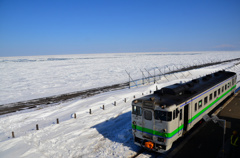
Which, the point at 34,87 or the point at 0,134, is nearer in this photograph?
the point at 0,134

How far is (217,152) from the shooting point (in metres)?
10.3

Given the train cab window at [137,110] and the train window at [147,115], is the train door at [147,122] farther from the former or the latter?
the train cab window at [137,110]

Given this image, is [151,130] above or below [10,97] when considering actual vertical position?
above

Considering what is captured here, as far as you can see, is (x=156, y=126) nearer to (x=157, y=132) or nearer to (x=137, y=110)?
(x=157, y=132)

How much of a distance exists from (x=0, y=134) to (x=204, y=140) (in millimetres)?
17618

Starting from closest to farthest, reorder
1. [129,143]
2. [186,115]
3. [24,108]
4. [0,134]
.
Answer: [186,115], [129,143], [0,134], [24,108]

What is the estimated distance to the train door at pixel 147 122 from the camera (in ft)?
32.8

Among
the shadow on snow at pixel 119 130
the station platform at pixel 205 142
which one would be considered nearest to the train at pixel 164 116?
the station platform at pixel 205 142

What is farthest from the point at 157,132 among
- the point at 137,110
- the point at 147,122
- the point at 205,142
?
the point at 205,142

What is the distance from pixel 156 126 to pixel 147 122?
624 millimetres

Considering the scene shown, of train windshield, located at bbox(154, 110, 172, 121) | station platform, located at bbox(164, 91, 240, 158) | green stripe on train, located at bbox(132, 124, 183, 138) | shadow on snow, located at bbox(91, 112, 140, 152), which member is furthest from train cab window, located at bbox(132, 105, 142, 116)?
station platform, located at bbox(164, 91, 240, 158)

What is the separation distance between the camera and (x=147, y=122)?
1018cm

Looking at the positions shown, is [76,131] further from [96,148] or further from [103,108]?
[103,108]

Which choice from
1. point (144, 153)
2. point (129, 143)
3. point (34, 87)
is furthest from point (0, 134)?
point (34, 87)
